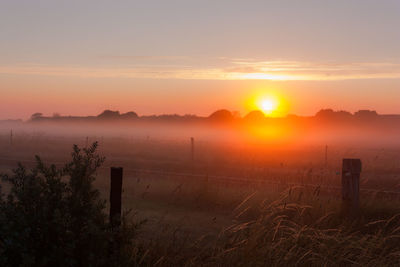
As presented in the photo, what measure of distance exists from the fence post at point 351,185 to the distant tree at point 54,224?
19.6ft

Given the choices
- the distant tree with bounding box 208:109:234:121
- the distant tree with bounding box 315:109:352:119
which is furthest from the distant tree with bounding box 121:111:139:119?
the distant tree with bounding box 315:109:352:119

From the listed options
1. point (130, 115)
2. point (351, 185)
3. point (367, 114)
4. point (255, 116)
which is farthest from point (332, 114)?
point (351, 185)

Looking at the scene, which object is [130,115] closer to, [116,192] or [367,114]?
[367,114]

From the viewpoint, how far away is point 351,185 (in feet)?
34.4

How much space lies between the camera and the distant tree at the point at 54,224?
5367mm

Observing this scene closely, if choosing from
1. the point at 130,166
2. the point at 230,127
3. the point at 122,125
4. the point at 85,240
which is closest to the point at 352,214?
the point at 85,240

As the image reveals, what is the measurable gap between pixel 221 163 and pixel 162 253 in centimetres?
2235

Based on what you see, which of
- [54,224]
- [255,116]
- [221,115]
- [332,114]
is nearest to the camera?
[54,224]

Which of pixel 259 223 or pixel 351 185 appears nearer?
pixel 259 223

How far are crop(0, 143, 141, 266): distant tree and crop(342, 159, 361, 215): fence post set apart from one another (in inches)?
235

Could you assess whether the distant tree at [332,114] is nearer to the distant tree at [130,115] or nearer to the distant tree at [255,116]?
the distant tree at [255,116]

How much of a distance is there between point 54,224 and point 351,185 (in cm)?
670

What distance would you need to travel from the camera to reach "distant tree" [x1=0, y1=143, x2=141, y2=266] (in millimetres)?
5367

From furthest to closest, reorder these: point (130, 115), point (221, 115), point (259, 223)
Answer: point (130, 115)
point (221, 115)
point (259, 223)
